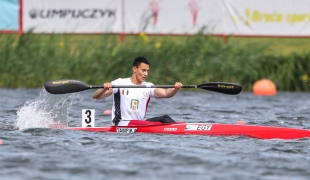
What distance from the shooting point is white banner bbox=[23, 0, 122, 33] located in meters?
22.0

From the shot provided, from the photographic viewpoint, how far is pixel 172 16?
2178 centimetres

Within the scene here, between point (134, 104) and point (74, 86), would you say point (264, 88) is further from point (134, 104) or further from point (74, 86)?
point (134, 104)

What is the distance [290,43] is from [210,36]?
5.73m

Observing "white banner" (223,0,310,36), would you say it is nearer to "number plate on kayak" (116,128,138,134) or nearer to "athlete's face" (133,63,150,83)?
"athlete's face" (133,63,150,83)

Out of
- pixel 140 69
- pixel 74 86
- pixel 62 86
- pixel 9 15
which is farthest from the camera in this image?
pixel 9 15

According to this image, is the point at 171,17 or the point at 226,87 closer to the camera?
the point at 226,87

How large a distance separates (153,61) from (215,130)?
8.27m

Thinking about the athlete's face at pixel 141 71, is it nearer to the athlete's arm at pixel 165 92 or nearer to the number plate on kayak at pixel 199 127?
the athlete's arm at pixel 165 92

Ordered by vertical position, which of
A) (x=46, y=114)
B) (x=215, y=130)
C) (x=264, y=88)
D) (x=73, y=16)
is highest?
(x=73, y=16)

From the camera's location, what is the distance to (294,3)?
21.4 m

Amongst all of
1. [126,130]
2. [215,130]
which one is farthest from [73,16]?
[215,130]

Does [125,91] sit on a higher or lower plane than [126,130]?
higher

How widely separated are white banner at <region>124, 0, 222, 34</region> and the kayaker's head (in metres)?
8.84

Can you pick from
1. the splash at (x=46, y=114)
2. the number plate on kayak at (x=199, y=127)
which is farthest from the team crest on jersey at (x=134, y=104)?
the splash at (x=46, y=114)
